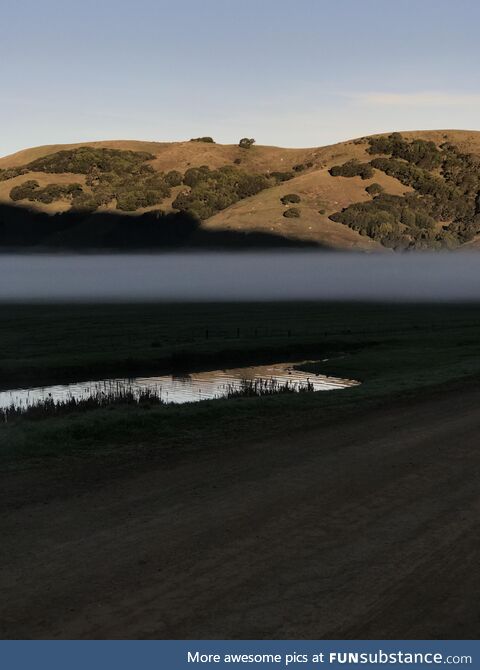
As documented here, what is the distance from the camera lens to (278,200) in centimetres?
15188

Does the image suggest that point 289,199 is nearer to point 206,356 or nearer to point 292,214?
point 292,214

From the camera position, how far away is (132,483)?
520 inches

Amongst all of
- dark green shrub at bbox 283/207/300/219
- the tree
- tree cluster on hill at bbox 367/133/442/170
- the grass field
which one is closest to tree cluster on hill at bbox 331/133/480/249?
tree cluster on hill at bbox 367/133/442/170

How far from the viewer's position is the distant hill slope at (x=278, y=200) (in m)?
146

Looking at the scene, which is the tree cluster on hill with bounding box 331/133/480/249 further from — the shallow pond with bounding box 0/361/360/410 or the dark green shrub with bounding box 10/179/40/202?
the shallow pond with bounding box 0/361/360/410

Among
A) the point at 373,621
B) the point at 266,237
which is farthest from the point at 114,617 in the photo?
the point at 266,237

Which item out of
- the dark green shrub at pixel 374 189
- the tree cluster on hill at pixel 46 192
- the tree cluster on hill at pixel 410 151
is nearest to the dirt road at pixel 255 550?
the dark green shrub at pixel 374 189

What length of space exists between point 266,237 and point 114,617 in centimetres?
13596

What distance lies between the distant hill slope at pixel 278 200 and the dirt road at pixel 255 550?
128 metres

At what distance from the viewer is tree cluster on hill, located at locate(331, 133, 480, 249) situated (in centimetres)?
14575

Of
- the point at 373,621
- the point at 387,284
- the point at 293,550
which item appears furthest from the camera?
the point at 387,284

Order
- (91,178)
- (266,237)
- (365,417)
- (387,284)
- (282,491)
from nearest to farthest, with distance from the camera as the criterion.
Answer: (282,491) < (365,417) < (387,284) < (266,237) < (91,178)

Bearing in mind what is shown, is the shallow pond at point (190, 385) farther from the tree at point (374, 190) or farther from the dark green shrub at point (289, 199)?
the tree at point (374, 190)
